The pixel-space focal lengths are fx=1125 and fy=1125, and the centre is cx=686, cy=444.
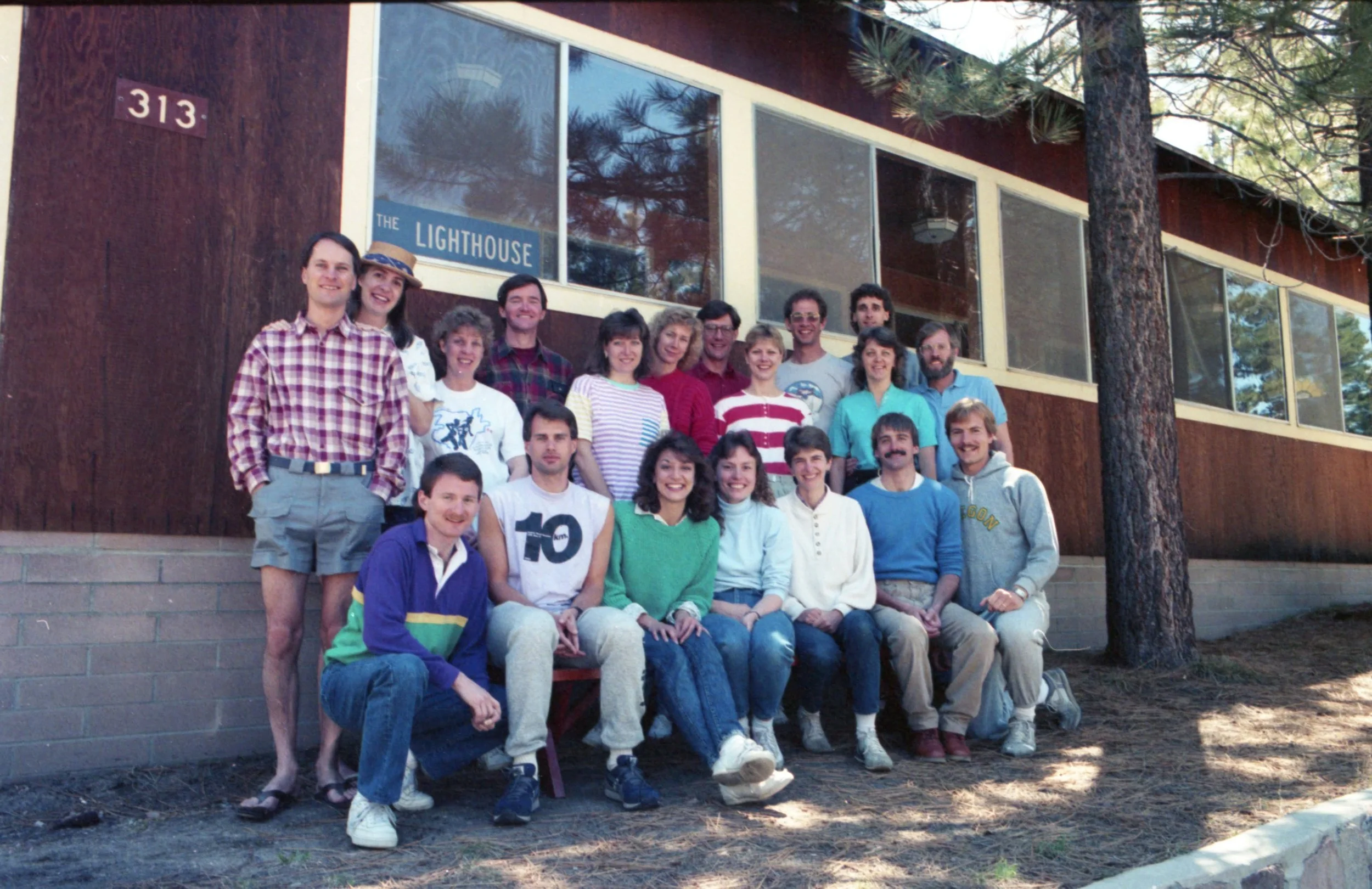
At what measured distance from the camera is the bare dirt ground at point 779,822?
293 cm

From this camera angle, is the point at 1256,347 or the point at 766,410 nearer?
the point at 766,410

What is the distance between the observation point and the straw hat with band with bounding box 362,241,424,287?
4.11 metres

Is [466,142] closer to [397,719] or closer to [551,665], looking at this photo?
[551,665]

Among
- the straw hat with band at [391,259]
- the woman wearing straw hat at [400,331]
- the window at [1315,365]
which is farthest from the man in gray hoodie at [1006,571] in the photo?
the window at [1315,365]

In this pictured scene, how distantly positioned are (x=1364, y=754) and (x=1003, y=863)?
2.33 meters

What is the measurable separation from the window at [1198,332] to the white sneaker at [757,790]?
21.0ft

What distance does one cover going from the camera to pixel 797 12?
6453 millimetres

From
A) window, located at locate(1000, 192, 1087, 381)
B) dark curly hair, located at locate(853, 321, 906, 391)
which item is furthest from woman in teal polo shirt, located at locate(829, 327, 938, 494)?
window, located at locate(1000, 192, 1087, 381)

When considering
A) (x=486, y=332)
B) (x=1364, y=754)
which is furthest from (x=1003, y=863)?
(x=486, y=332)

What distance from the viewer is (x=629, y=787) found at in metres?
3.56

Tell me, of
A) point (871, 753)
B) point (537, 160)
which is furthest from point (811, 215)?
point (871, 753)

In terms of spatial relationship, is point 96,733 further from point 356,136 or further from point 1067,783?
point 1067,783

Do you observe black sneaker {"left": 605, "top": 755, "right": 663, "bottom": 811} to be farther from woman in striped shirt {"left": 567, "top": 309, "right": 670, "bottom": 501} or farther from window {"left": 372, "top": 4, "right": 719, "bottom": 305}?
window {"left": 372, "top": 4, "right": 719, "bottom": 305}

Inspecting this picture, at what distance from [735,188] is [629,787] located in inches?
141
